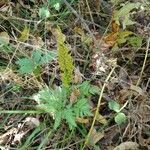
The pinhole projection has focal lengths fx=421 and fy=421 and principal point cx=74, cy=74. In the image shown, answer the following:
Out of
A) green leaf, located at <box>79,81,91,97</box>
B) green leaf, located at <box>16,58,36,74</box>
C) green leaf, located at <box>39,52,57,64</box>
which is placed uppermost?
green leaf, located at <box>16,58,36,74</box>

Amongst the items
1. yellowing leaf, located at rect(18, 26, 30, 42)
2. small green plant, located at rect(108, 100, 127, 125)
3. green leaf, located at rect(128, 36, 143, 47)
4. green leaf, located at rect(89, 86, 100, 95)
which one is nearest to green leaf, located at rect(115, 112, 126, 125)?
small green plant, located at rect(108, 100, 127, 125)

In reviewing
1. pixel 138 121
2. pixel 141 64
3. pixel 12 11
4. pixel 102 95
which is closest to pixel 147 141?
pixel 138 121

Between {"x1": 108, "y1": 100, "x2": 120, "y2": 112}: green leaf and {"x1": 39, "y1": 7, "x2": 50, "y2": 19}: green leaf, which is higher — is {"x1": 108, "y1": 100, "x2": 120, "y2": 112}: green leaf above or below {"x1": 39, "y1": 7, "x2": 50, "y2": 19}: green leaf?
below

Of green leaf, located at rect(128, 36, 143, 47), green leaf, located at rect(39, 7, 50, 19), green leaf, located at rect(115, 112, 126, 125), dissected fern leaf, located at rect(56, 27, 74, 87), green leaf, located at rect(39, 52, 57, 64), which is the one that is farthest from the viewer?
green leaf, located at rect(39, 7, 50, 19)

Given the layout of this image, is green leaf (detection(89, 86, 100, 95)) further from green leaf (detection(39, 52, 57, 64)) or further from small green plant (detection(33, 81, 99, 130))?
green leaf (detection(39, 52, 57, 64))

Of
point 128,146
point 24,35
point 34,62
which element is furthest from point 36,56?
point 128,146

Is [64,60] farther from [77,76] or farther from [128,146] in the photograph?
[128,146]

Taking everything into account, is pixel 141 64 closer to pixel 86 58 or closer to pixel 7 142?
pixel 86 58

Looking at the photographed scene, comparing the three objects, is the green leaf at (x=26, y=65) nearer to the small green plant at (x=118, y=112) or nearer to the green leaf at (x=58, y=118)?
the green leaf at (x=58, y=118)
